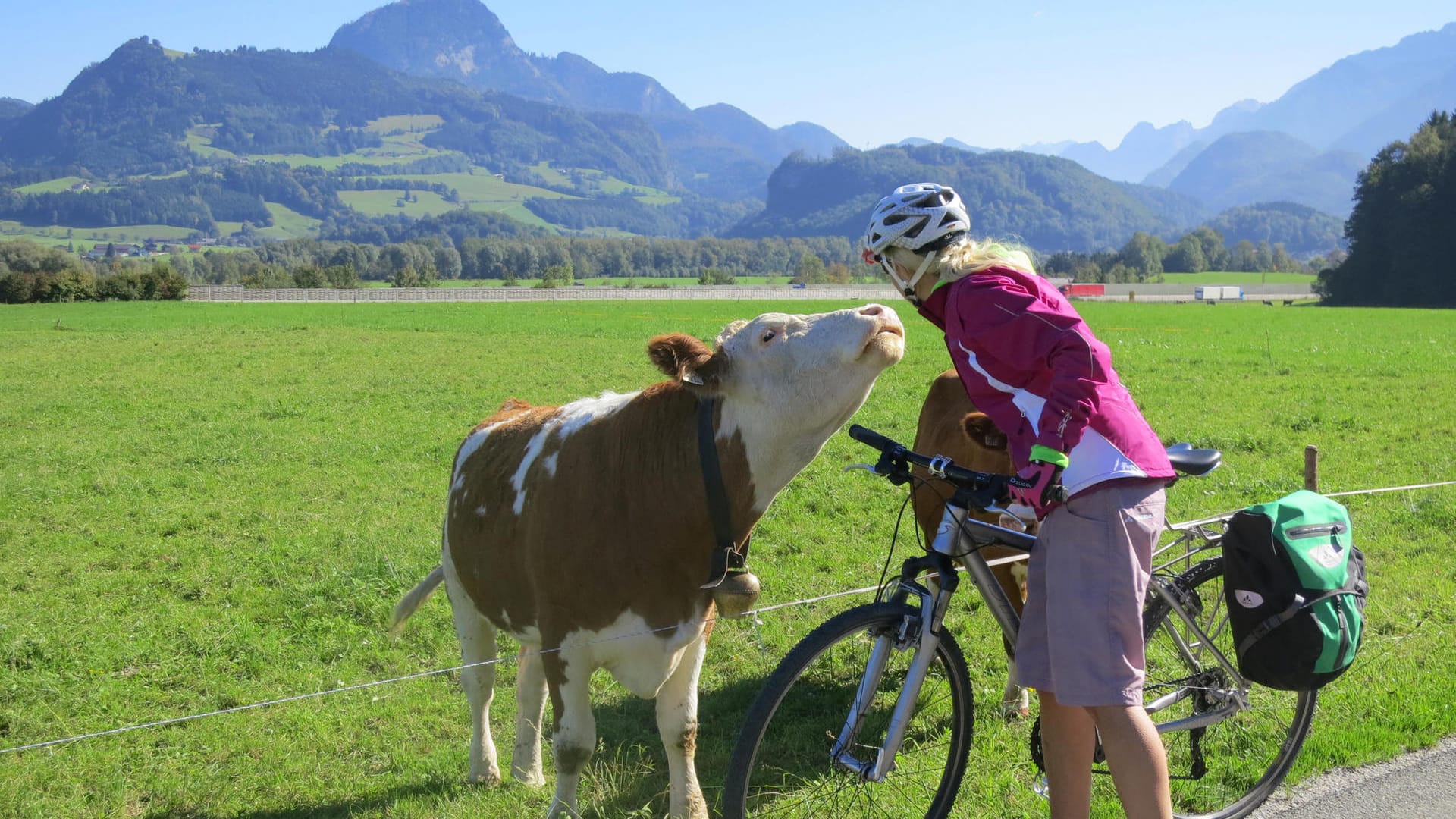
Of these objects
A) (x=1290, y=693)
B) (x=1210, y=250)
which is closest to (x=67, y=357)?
(x=1290, y=693)

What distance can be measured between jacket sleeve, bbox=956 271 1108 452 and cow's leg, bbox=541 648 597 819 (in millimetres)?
2063

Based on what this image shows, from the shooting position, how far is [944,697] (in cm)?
383

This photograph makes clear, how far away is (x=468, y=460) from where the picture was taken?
16.9 ft

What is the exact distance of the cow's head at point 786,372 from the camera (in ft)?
11.5

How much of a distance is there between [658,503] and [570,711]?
97cm

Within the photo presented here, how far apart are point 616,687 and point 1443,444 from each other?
1213cm

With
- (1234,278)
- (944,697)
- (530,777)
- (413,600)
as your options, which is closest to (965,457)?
(944,697)

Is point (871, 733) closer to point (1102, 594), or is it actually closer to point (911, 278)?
point (1102, 594)

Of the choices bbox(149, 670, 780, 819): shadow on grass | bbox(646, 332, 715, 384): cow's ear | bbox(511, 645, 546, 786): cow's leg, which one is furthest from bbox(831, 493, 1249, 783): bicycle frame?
bbox(511, 645, 546, 786): cow's leg

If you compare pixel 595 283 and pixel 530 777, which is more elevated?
pixel 595 283

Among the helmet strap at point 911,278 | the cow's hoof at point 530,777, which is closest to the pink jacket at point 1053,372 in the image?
the helmet strap at point 911,278

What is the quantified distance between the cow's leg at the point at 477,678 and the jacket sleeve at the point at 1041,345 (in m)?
3.03

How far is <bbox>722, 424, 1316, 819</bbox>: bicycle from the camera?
11.1ft

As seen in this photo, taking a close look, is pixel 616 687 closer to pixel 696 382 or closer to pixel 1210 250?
pixel 696 382
